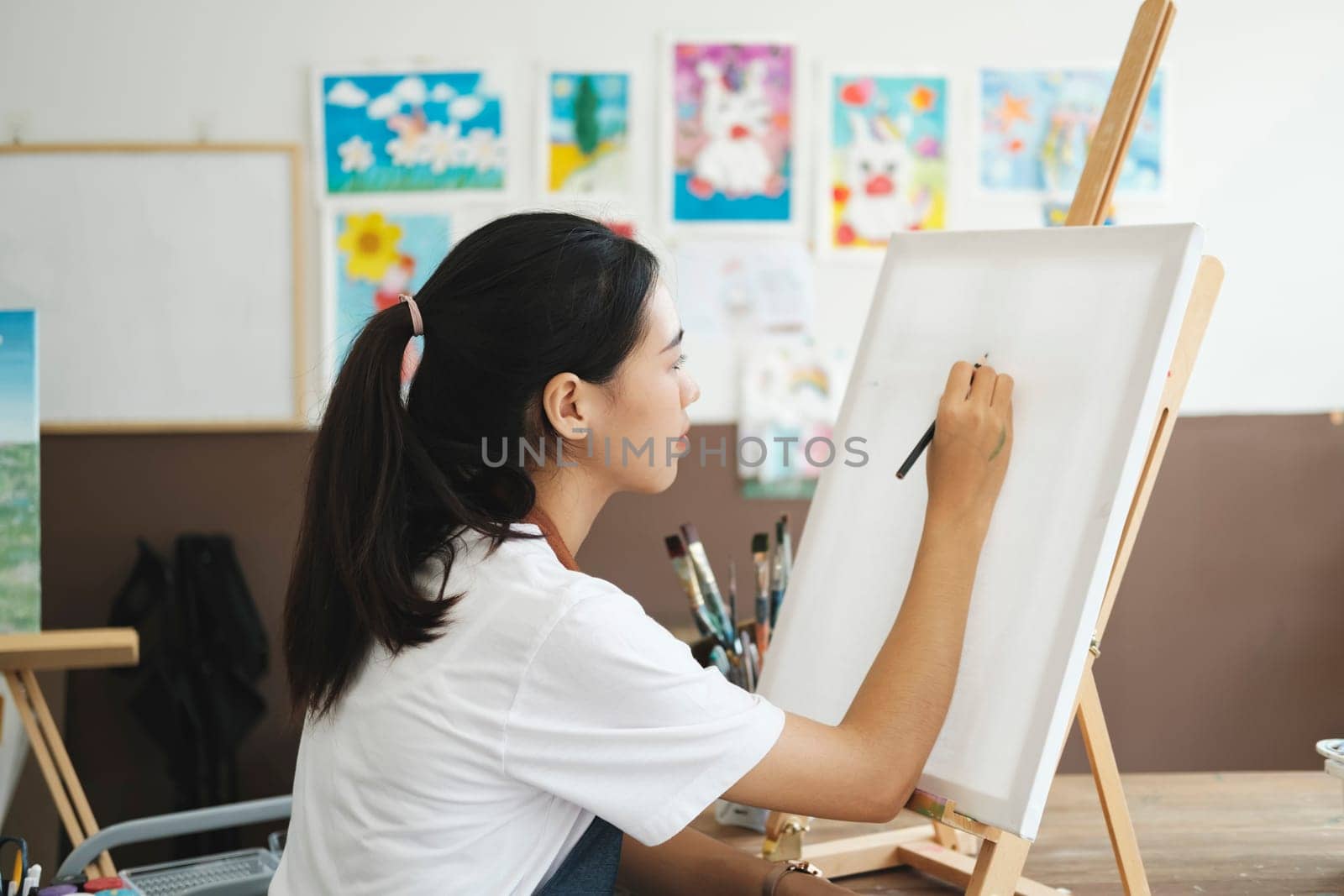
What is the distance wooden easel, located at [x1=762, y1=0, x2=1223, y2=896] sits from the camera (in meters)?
1.18

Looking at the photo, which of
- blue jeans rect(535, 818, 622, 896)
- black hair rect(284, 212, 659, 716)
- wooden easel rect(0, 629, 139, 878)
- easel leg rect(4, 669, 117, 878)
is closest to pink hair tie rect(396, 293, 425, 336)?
black hair rect(284, 212, 659, 716)

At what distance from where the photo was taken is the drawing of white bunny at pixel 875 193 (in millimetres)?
2730

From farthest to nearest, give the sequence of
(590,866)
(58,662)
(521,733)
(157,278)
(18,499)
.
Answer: (157,278) → (18,499) → (58,662) → (590,866) → (521,733)

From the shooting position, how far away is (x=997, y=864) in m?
1.17

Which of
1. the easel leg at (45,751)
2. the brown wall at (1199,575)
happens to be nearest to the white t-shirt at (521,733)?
the easel leg at (45,751)

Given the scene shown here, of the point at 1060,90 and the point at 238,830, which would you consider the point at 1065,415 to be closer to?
the point at 1060,90

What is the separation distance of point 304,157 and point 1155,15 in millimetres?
1892

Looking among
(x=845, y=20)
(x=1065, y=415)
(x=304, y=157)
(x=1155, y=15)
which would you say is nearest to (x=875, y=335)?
(x=1065, y=415)

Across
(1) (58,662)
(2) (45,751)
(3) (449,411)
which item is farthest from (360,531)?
(2) (45,751)

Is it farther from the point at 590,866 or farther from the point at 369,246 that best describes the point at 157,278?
the point at 590,866

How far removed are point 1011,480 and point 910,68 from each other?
5.63 feet

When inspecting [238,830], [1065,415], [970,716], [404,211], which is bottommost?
[238,830]

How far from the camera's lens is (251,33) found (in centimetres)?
265

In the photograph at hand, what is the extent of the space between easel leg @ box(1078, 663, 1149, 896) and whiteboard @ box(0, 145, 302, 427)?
6.25 feet
